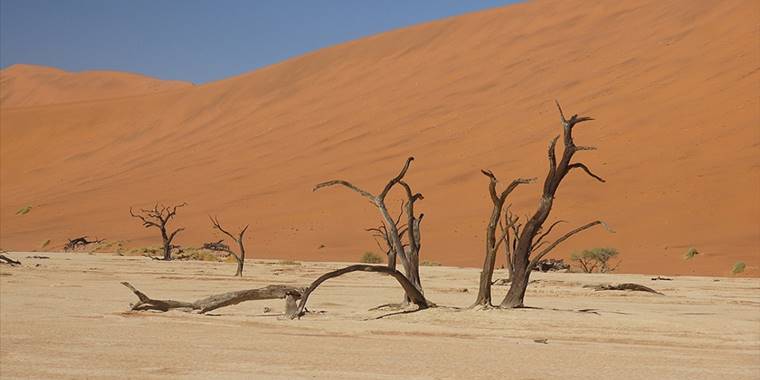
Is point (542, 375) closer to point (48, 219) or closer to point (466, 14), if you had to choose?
point (48, 219)

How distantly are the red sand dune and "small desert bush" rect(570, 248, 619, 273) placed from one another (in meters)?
0.87

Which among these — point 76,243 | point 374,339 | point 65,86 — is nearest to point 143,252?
point 76,243

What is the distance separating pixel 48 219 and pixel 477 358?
149ft

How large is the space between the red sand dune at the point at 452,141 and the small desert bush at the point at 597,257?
871 millimetres

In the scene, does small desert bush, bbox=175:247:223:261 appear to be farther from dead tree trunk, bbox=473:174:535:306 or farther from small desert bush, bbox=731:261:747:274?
dead tree trunk, bbox=473:174:535:306

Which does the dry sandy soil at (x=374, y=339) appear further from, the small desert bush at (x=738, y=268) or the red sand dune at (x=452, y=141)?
the red sand dune at (x=452, y=141)

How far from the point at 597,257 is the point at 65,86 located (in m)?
95.1

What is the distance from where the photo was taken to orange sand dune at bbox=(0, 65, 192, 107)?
362 ft

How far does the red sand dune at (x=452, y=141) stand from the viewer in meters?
34.2

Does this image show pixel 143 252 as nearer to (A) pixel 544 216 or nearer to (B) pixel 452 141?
(B) pixel 452 141

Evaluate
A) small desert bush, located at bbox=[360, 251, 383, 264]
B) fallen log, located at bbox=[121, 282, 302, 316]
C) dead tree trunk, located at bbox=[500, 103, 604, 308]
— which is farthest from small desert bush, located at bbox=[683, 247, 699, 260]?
fallen log, located at bbox=[121, 282, 302, 316]

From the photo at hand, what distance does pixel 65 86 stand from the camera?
113812 millimetres

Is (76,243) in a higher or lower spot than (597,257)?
higher

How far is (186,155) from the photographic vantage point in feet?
200
